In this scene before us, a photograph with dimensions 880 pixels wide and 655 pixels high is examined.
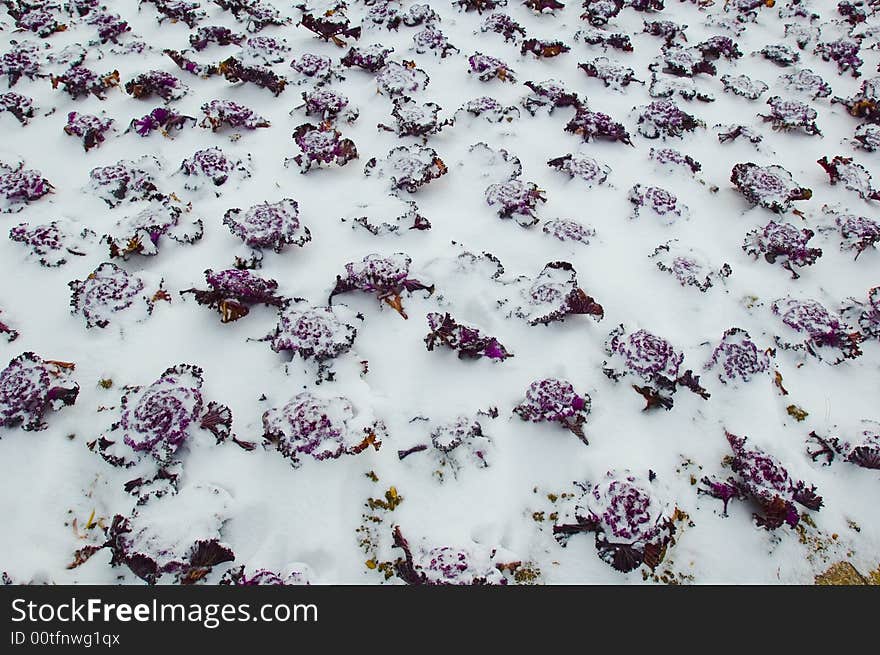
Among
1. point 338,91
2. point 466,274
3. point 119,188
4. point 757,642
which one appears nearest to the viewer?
point 757,642

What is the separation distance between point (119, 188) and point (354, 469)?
3.66 metres

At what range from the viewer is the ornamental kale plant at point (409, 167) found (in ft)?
17.9

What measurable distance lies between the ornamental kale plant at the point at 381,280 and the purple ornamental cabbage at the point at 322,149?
1.59 metres

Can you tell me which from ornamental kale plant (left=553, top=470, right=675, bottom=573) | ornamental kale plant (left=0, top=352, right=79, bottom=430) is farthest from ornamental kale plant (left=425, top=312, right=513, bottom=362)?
ornamental kale plant (left=0, top=352, right=79, bottom=430)

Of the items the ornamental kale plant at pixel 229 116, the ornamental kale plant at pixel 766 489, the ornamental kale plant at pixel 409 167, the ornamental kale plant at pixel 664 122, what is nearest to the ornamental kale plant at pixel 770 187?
the ornamental kale plant at pixel 664 122

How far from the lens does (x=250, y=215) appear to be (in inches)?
194

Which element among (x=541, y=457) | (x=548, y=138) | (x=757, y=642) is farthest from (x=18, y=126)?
(x=757, y=642)

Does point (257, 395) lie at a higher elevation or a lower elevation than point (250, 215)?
lower

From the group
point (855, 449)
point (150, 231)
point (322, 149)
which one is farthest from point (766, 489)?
point (150, 231)

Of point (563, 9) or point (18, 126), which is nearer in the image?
point (18, 126)

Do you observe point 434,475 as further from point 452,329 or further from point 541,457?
point 452,329

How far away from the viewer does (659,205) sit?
17.5 feet

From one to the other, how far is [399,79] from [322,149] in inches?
64.5

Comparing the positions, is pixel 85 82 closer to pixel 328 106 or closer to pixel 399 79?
pixel 328 106
